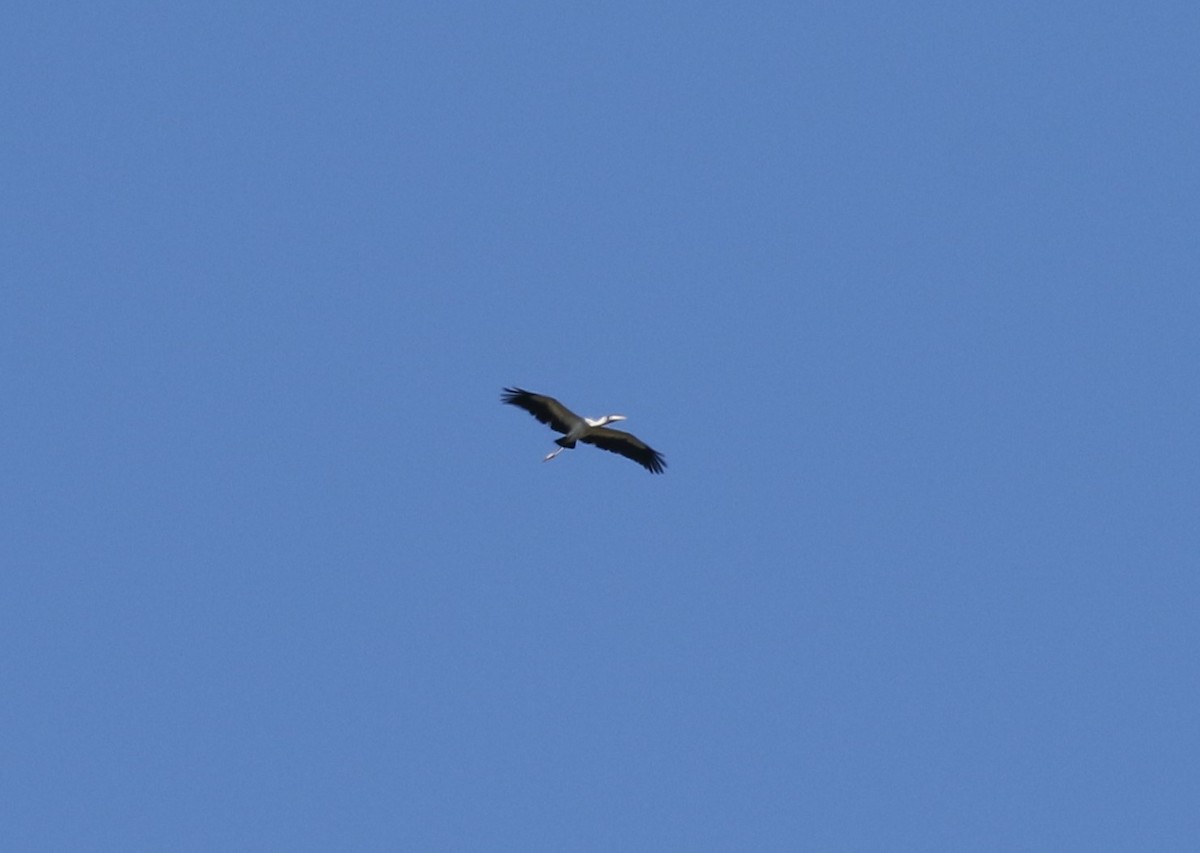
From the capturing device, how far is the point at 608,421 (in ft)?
175

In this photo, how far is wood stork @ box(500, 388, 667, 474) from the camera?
52031 millimetres

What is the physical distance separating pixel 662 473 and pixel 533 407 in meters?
3.85

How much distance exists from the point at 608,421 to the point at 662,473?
2071 millimetres

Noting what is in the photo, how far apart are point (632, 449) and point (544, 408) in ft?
9.77

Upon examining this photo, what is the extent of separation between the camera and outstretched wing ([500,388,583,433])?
51938 millimetres

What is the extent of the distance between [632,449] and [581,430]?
1830 mm

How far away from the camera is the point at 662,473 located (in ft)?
179

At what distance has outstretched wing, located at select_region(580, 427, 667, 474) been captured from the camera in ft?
178

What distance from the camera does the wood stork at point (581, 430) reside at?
5203 centimetres

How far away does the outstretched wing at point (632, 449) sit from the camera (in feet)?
178

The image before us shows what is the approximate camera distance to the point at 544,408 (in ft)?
172

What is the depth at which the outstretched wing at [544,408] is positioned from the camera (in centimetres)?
5194
